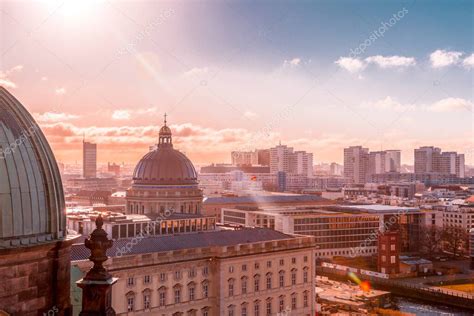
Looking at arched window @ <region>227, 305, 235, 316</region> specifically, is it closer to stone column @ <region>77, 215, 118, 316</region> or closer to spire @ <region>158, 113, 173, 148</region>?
spire @ <region>158, 113, 173, 148</region>

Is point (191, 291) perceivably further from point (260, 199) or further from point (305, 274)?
point (260, 199)

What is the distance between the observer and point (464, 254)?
109375 mm

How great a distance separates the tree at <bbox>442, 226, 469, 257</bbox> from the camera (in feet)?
362

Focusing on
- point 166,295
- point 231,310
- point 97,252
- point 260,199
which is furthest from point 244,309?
point 260,199

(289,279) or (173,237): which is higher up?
(173,237)

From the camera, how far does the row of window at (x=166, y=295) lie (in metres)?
46.2

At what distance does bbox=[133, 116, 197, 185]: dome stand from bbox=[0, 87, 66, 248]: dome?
60398 mm

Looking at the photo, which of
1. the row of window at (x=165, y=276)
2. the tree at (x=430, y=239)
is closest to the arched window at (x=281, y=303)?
the row of window at (x=165, y=276)

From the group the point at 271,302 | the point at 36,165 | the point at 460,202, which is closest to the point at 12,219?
the point at 36,165

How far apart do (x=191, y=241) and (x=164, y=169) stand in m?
22.1

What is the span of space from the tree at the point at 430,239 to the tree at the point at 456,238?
3.40 feet

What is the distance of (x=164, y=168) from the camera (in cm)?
7488

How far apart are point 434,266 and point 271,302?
4610 cm

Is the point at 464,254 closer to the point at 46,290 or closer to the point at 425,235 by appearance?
the point at 425,235
